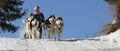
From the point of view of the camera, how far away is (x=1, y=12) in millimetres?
46312

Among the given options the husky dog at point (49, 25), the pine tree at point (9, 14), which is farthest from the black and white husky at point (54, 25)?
the pine tree at point (9, 14)

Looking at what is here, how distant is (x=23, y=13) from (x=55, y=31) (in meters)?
21.3

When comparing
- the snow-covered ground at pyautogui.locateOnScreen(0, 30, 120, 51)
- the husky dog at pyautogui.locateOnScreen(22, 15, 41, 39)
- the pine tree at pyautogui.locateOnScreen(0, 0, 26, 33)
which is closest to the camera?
the snow-covered ground at pyautogui.locateOnScreen(0, 30, 120, 51)

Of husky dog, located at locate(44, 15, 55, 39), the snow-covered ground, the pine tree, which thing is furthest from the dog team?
the pine tree

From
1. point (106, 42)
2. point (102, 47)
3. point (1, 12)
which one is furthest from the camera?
point (1, 12)

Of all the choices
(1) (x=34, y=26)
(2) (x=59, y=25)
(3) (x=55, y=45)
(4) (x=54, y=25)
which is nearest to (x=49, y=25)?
(4) (x=54, y=25)

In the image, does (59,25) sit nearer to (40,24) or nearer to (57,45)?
(40,24)

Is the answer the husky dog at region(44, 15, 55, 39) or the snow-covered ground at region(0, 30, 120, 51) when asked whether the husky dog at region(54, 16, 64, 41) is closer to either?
the husky dog at region(44, 15, 55, 39)

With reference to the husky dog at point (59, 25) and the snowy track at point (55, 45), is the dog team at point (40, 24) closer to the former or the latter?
the husky dog at point (59, 25)

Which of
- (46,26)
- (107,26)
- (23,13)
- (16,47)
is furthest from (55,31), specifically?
(23,13)

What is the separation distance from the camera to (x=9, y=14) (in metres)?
46.4

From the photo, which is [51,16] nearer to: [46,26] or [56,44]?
[46,26]

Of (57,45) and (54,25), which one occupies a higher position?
(54,25)

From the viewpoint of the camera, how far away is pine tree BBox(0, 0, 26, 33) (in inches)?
1790
